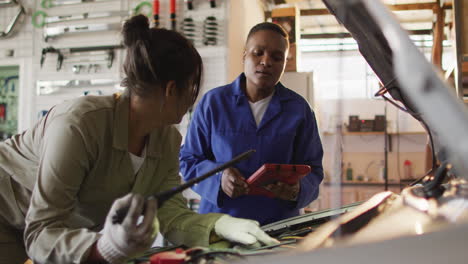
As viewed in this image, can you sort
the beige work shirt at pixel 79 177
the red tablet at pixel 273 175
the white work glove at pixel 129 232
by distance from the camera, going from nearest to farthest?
the white work glove at pixel 129 232 → the beige work shirt at pixel 79 177 → the red tablet at pixel 273 175

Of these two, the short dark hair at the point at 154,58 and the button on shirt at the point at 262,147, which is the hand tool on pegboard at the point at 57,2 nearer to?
the button on shirt at the point at 262,147

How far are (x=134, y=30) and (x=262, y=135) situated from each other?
0.63m

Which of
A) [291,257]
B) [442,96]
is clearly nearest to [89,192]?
[291,257]

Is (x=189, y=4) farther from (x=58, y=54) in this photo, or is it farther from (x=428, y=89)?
(x=428, y=89)

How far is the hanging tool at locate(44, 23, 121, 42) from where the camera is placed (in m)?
3.24

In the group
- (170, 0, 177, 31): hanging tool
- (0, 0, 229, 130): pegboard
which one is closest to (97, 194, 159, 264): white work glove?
(0, 0, 229, 130): pegboard

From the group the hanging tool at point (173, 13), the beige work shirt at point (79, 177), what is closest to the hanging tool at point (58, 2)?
the hanging tool at point (173, 13)

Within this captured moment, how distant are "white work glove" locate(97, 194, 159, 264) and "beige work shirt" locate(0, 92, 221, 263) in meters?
0.08

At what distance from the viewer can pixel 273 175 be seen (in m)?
1.16

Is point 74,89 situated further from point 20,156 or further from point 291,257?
point 291,257

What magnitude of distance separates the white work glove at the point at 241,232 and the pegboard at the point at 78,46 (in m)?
2.13

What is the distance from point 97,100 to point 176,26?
7.61ft

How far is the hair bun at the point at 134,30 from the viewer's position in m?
0.91

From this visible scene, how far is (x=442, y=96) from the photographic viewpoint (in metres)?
0.44
